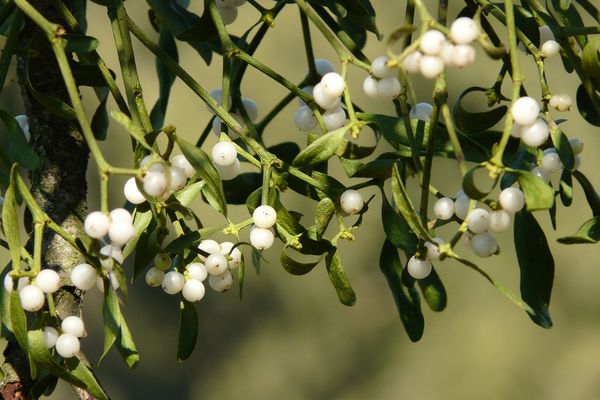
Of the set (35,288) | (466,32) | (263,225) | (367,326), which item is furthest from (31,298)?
(367,326)

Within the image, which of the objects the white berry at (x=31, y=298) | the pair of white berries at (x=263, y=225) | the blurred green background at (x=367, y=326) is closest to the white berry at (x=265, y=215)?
the pair of white berries at (x=263, y=225)

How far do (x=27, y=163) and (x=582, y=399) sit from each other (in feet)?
3.75

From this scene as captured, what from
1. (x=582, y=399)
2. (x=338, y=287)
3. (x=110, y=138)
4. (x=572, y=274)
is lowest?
(x=582, y=399)

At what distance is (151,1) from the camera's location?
1.96 feet

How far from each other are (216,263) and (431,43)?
0.55 ft

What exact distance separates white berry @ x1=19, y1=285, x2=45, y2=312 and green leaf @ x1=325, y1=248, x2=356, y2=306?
0.44 feet

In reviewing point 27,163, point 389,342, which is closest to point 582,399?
point 389,342

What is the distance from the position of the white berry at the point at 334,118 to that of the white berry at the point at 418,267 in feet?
0.26

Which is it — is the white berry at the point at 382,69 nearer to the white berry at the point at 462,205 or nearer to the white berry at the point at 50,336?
the white berry at the point at 462,205

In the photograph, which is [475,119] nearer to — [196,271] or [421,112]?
[421,112]

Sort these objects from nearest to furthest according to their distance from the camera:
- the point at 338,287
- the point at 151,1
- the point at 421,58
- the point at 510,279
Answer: the point at 421,58 < the point at 338,287 < the point at 151,1 < the point at 510,279

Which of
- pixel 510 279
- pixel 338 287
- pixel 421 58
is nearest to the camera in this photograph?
pixel 421 58

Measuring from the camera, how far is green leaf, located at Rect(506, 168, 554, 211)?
1.08 ft

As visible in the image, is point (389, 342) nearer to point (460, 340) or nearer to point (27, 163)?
point (460, 340)
